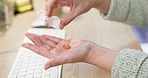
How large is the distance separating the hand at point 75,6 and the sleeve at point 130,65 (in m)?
0.25

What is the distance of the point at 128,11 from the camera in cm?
105

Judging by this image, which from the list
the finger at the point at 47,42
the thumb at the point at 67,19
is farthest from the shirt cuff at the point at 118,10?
the finger at the point at 47,42

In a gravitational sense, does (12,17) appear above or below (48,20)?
below

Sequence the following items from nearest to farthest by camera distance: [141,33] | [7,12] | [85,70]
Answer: [85,70] < [7,12] < [141,33]

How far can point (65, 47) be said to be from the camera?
0.84m

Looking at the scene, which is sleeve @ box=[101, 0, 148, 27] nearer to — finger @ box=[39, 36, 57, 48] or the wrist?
the wrist

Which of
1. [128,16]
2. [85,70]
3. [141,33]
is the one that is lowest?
[141,33]

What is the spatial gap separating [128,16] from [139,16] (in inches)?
1.8

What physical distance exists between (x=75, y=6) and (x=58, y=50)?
20 cm

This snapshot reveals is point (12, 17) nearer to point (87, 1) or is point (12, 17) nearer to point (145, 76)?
point (87, 1)

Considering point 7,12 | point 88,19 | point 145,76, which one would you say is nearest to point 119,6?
point 88,19

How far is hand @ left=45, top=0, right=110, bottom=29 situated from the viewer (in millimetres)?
892

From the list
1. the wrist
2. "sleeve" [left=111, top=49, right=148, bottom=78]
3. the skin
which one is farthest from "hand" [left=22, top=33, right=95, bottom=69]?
the wrist

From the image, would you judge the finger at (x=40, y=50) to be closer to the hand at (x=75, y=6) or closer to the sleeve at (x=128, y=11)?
the hand at (x=75, y=6)
